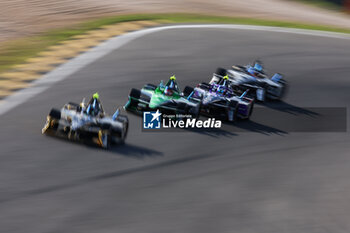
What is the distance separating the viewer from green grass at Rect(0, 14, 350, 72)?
847 inches

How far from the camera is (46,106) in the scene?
52.1ft

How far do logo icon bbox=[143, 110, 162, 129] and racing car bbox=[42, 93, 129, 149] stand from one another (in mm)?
1372

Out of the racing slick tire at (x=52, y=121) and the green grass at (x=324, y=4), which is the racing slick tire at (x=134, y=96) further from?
the green grass at (x=324, y=4)

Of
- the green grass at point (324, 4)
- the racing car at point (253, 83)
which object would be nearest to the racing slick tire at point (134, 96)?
the racing car at point (253, 83)

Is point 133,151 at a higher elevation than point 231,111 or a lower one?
lower

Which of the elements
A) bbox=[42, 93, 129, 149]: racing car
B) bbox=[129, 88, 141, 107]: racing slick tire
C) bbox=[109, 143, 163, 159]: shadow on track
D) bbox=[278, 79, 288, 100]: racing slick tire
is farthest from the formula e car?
bbox=[278, 79, 288, 100]: racing slick tire

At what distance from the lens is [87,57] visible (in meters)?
21.5

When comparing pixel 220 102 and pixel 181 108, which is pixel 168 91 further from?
pixel 220 102

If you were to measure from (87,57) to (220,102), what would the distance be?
8278 mm

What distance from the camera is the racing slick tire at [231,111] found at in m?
15.3

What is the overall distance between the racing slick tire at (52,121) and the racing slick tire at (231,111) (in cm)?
514

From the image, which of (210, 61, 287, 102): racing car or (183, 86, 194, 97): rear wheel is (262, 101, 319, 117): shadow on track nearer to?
(210, 61, 287, 102): racing car

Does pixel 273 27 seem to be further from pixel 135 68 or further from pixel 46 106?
pixel 46 106

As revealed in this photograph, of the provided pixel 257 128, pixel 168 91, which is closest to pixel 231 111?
pixel 257 128
